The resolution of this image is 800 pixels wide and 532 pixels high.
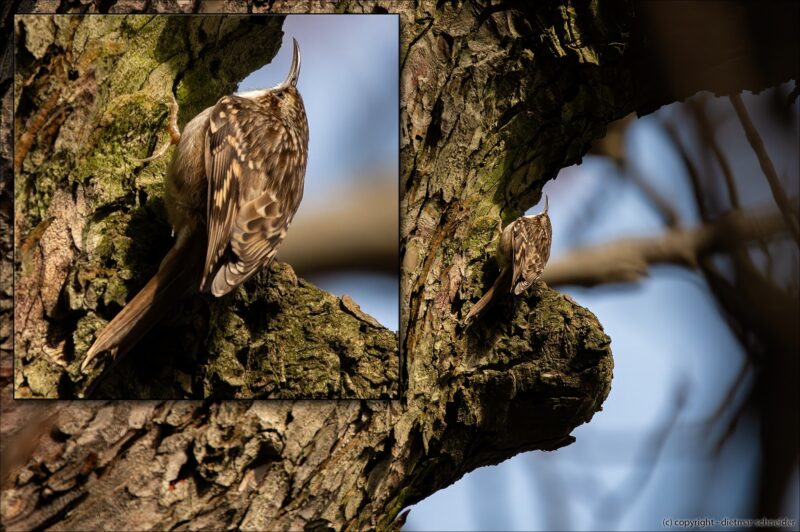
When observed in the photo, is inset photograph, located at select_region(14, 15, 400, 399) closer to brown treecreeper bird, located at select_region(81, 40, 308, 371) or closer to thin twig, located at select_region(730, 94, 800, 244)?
brown treecreeper bird, located at select_region(81, 40, 308, 371)

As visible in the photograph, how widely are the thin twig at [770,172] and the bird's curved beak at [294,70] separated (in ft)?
3.52

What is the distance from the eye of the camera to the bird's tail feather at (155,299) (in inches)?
73.3

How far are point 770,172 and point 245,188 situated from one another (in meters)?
1.23

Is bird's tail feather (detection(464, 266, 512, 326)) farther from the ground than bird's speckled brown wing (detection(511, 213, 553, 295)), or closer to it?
closer to it

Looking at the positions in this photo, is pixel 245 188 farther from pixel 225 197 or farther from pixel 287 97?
pixel 287 97

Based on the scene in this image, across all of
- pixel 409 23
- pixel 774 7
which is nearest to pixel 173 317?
pixel 409 23

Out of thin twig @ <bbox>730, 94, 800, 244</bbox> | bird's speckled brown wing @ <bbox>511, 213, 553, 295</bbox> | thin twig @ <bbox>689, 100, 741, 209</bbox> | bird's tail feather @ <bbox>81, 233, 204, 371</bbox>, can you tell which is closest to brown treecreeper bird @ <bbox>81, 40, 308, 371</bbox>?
bird's tail feather @ <bbox>81, 233, 204, 371</bbox>

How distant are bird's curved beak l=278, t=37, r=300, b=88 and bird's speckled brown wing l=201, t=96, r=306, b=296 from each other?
0.31 ft

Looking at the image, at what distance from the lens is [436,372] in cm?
210

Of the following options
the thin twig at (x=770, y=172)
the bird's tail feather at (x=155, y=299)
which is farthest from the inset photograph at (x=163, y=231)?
the thin twig at (x=770, y=172)

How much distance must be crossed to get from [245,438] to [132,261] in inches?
19.5

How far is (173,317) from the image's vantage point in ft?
6.36

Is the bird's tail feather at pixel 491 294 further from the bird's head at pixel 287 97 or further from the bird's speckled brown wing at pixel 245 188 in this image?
the bird's head at pixel 287 97

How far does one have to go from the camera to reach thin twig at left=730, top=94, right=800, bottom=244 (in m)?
1.83
